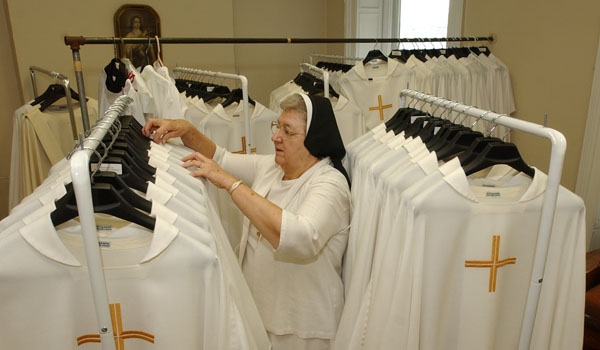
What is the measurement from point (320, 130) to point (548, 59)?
6.30ft

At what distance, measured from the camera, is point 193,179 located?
1.28 meters

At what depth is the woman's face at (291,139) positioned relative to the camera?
1.59 meters

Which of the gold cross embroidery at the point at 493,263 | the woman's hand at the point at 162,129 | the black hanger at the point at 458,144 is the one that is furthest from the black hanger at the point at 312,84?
the gold cross embroidery at the point at 493,263

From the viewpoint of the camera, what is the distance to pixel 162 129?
1.53m

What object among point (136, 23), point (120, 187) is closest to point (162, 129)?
point (120, 187)

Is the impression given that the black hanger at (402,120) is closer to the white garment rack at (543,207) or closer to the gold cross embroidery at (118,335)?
the white garment rack at (543,207)

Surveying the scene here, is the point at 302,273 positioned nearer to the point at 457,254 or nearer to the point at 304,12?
the point at 457,254

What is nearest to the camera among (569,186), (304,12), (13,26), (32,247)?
(32,247)

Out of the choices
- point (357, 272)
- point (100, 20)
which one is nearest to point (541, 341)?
point (357, 272)

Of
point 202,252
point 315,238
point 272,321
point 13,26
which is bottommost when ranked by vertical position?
point 272,321

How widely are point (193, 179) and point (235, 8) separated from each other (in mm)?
3956

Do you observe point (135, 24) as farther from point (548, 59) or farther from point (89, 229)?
point (89, 229)

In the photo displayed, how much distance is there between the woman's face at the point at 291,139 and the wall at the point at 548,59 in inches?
72.2

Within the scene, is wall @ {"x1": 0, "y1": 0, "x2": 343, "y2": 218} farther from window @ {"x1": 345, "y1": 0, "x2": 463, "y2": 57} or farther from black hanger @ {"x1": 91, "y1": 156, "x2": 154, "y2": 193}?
black hanger @ {"x1": 91, "y1": 156, "x2": 154, "y2": 193}
